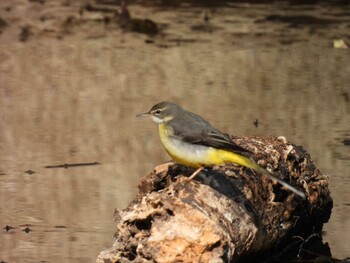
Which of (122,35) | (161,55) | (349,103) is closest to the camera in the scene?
(349,103)

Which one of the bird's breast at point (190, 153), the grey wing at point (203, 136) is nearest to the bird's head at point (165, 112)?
the grey wing at point (203, 136)

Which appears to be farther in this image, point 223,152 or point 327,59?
point 327,59

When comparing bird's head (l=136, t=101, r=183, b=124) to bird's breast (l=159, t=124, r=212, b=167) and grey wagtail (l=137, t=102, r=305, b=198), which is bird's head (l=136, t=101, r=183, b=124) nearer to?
grey wagtail (l=137, t=102, r=305, b=198)

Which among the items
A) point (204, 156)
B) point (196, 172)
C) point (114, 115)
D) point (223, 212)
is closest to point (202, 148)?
point (204, 156)

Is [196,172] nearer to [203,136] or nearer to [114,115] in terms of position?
[203,136]

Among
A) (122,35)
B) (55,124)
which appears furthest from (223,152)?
(122,35)

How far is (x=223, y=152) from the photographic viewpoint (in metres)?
7.13

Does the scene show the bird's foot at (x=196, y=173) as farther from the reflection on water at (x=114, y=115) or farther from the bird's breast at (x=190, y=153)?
the reflection on water at (x=114, y=115)

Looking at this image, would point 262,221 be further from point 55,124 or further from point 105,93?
point 105,93

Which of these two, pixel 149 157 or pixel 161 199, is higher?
pixel 161 199

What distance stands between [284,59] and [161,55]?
1.54m

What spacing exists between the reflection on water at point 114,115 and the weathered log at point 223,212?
18.5 inches

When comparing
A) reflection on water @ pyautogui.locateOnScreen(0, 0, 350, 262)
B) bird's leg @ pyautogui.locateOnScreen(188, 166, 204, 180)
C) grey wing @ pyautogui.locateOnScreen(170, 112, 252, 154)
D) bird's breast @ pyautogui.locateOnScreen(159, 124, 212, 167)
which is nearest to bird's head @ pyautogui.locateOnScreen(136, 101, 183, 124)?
grey wing @ pyautogui.locateOnScreen(170, 112, 252, 154)

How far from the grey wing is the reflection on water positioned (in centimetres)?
116
